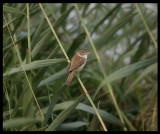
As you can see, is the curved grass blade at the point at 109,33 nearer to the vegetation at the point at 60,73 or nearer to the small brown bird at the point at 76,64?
the vegetation at the point at 60,73

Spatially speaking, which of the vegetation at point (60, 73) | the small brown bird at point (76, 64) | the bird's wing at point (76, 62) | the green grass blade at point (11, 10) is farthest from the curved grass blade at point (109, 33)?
the green grass blade at point (11, 10)

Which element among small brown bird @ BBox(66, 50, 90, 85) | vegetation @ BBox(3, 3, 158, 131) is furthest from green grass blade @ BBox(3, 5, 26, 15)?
small brown bird @ BBox(66, 50, 90, 85)

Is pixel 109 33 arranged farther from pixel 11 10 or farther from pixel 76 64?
pixel 11 10

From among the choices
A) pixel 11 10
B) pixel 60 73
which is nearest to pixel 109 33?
pixel 60 73

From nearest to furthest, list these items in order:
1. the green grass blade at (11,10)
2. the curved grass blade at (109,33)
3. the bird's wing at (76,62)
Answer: the green grass blade at (11,10)
the bird's wing at (76,62)
the curved grass blade at (109,33)

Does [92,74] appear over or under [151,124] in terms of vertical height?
over

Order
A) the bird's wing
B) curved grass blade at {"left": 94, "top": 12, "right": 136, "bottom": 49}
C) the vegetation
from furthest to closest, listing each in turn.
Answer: curved grass blade at {"left": 94, "top": 12, "right": 136, "bottom": 49}, the bird's wing, the vegetation

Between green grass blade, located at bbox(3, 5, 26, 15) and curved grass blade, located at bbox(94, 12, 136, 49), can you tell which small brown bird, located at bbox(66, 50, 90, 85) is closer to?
curved grass blade, located at bbox(94, 12, 136, 49)

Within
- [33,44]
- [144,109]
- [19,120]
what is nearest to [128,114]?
[144,109]

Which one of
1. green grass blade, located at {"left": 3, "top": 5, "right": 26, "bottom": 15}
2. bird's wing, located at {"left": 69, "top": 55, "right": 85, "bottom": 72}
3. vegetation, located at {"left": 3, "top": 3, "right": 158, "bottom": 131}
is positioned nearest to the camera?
vegetation, located at {"left": 3, "top": 3, "right": 158, "bottom": 131}

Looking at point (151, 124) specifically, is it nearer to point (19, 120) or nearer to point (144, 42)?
point (144, 42)

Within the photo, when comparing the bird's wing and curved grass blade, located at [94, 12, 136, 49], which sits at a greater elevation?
curved grass blade, located at [94, 12, 136, 49]
